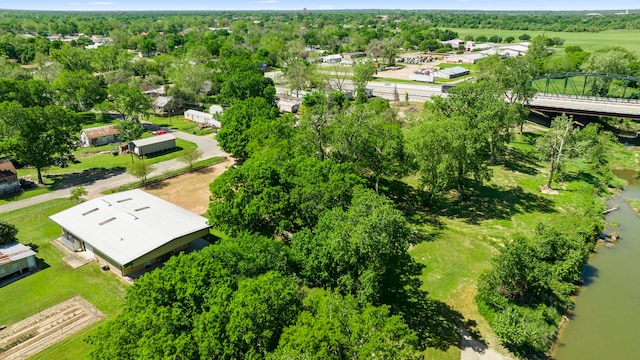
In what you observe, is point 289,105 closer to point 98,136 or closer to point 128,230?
point 98,136

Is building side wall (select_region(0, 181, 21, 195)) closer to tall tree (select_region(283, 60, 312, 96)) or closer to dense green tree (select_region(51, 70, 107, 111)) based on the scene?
dense green tree (select_region(51, 70, 107, 111))

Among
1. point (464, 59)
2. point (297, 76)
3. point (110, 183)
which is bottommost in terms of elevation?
point (110, 183)

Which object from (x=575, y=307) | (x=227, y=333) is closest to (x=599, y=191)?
(x=575, y=307)

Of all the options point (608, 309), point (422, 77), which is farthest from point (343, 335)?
point (422, 77)

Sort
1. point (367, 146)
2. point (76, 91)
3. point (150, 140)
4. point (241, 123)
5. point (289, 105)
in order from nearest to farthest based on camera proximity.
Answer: point (367, 146), point (241, 123), point (150, 140), point (76, 91), point (289, 105)

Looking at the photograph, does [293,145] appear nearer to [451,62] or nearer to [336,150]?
[336,150]

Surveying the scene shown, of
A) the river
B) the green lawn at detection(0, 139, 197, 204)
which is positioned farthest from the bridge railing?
the green lawn at detection(0, 139, 197, 204)
